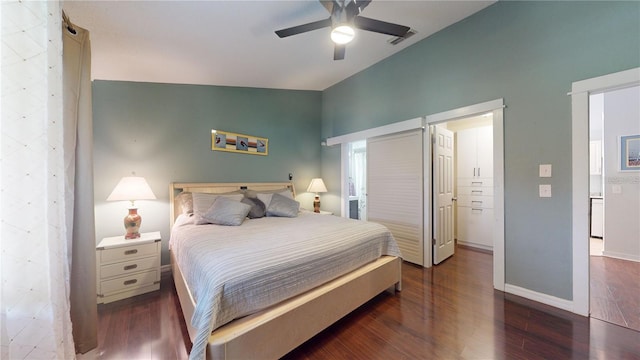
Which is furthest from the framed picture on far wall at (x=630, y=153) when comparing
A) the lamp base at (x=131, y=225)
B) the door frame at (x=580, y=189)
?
the lamp base at (x=131, y=225)

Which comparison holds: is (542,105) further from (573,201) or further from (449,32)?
(449,32)

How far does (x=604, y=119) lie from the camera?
11.6ft

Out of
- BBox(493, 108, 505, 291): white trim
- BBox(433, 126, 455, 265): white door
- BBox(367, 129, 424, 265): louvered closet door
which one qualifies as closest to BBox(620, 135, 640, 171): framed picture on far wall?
A: BBox(433, 126, 455, 265): white door

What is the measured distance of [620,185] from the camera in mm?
3355

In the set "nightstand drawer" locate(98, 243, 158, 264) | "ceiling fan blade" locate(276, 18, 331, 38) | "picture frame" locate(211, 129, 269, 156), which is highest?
"ceiling fan blade" locate(276, 18, 331, 38)

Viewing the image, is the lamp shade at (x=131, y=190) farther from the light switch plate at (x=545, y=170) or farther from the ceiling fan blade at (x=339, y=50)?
the light switch plate at (x=545, y=170)

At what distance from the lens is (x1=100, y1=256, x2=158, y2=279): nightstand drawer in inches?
86.8

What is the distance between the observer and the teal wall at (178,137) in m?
2.69

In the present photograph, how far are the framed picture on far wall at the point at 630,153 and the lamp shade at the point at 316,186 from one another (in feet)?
14.8

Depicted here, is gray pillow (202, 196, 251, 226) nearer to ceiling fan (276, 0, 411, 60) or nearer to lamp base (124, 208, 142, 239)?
lamp base (124, 208, 142, 239)

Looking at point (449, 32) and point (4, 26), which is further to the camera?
point (449, 32)

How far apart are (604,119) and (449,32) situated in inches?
121

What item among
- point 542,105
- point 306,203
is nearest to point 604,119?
point 542,105

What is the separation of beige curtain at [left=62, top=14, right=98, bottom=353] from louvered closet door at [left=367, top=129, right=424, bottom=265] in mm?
3245
